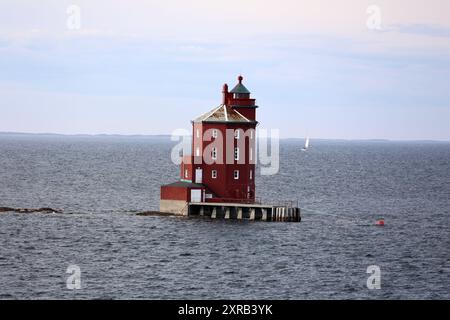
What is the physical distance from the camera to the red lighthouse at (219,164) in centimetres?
8456

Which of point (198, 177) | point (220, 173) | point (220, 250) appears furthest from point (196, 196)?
point (220, 250)

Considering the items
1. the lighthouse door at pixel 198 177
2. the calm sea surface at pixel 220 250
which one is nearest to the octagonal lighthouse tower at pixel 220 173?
the lighthouse door at pixel 198 177

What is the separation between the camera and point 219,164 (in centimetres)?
8462

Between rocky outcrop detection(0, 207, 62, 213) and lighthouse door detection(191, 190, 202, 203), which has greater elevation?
lighthouse door detection(191, 190, 202, 203)

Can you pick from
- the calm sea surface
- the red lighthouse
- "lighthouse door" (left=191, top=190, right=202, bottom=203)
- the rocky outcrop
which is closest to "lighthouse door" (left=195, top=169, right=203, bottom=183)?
the red lighthouse

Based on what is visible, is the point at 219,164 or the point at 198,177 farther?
the point at 198,177

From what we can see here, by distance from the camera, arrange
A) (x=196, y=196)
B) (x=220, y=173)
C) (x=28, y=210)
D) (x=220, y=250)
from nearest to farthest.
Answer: (x=220, y=250) → (x=196, y=196) → (x=220, y=173) → (x=28, y=210)

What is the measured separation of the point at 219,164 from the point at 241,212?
4116 mm

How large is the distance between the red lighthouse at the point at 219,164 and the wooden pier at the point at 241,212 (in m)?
0.61

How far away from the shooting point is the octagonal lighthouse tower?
84375 mm

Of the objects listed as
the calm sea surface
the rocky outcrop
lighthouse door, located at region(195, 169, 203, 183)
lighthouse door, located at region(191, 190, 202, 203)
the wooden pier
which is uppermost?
lighthouse door, located at region(195, 169, 203, 183)

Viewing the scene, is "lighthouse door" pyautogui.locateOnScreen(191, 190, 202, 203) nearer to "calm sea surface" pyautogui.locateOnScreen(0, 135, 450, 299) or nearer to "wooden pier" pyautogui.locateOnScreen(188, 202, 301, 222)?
"wooden pier" pyautogui.locateOnScreen(188, 202, 301, 222)

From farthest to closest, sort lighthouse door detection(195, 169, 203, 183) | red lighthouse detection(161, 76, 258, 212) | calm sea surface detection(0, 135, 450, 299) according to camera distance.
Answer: lighthouse door detection(195, 169, 203, 183), red lighthouse detection(161, 76, 258, 212), calm sea surface detection(0, 135, 450, 299)

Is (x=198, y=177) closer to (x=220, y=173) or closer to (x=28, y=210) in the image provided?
(x=220, y=173)
